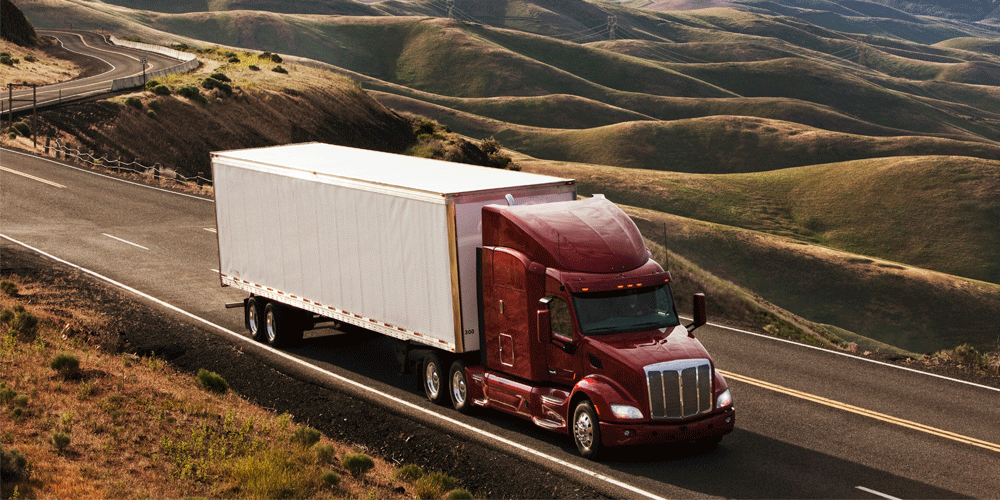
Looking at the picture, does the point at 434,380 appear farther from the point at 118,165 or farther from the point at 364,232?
the point at 118,165

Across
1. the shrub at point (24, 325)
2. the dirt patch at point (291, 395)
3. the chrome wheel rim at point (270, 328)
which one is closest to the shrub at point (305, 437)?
the dirt patch at point (291, 395)

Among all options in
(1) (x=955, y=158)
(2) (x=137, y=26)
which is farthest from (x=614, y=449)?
(2) (x=137, y=26)

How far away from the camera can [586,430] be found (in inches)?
571

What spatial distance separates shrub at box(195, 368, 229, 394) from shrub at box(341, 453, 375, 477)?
507cm

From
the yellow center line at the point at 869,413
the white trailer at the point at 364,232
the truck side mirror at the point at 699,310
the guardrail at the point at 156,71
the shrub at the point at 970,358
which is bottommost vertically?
the shrub at the point at 970,358

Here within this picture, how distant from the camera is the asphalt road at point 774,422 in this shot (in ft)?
44.8

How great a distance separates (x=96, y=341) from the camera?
2050 cm

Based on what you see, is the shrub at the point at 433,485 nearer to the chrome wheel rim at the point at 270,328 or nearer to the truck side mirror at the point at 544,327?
the truck side mirror at the point at 544,327

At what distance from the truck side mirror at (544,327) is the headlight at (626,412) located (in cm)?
161

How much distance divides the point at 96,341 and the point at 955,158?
95.5m

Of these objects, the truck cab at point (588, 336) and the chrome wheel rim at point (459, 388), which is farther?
the chrome wheel rim at point (459, 388)

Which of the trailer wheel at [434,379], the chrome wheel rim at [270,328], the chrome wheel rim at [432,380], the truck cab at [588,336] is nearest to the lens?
the truck cab at [588,336]

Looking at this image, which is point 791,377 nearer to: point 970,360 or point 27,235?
point 970,360

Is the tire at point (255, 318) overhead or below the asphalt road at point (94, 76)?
below
